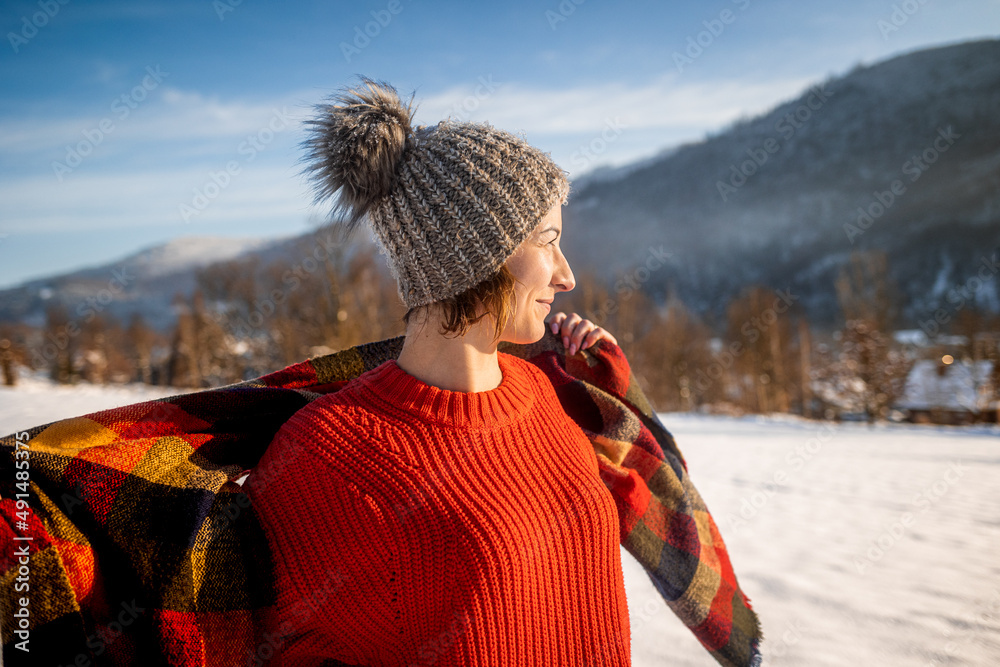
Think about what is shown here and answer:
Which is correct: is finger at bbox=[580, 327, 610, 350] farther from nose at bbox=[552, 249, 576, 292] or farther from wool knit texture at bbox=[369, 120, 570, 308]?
wool knit texture at bbox=[369, 120, 570, 308]

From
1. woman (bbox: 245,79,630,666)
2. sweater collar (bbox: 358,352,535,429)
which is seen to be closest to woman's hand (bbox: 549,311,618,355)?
woman (bbox: 245,79,630,666)

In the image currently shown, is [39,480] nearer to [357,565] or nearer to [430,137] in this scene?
[357,565]

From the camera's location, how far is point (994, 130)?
232 feet

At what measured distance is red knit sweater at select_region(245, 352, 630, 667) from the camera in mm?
1163

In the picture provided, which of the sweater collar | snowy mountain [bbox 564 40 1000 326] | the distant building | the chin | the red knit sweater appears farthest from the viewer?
snowy mountain [bbox 564 40 1000 326]

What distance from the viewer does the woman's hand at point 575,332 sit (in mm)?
1805

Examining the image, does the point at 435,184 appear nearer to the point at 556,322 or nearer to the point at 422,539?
the point at 556,322

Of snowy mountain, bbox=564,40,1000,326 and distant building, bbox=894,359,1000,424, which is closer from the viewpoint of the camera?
distant building, bbox=894,359,1000,424

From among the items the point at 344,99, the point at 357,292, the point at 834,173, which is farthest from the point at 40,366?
the point at 834,173

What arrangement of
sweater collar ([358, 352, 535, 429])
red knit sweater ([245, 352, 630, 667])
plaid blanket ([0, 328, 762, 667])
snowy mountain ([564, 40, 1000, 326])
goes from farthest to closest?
snowy mountain ([564, 40, 1000, 326]) < sweater collar ([358, 352, 535, 429]) < red knit sweater ([245, 352, 630, 667]) < plaid blanket ([0, 328, 762, 667])

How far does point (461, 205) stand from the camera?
1368 mm

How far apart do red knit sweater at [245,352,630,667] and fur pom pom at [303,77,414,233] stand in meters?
0.53

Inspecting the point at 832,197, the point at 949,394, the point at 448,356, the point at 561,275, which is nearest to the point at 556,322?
the point at 561,275

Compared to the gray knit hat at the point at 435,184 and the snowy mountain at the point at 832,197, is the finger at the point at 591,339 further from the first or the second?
the snowy mountain at the point at 832,197
